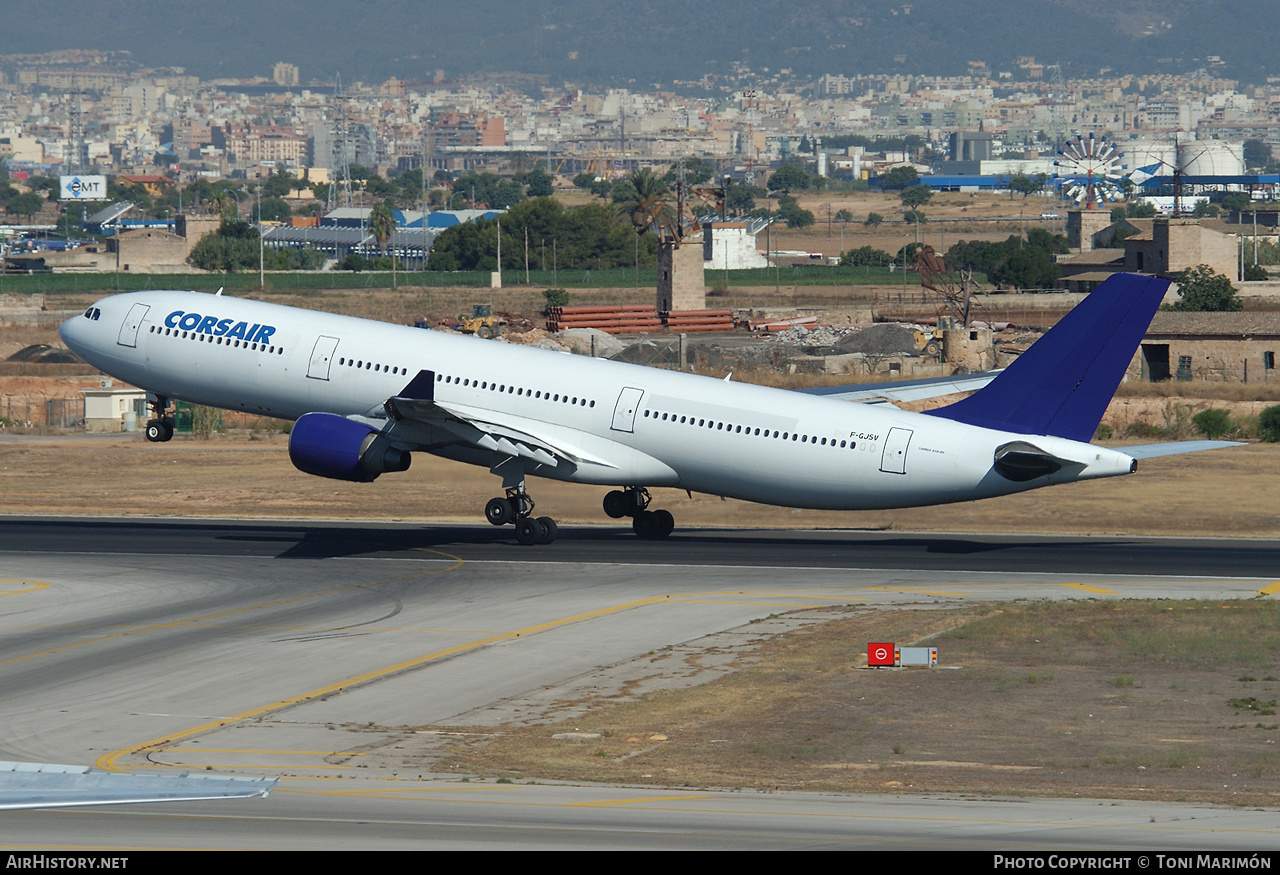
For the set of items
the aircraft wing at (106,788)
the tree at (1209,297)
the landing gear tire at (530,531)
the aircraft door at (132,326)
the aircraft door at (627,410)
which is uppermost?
the aircraft door at (132,326)

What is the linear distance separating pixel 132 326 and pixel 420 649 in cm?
2227

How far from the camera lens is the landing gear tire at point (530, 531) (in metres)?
46.6

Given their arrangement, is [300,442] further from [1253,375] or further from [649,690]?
[1253,375]

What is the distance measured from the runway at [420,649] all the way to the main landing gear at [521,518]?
602 millimetres

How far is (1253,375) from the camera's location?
93.3 meters

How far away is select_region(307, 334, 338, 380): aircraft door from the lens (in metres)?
46.9

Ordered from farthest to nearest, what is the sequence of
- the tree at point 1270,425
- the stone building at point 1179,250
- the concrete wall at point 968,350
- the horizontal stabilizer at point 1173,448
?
the stone building at point 1179,250
the concrete wall at point 968,350
the tree at point 1270,425
the horizontal stabilizer at point 1173,448

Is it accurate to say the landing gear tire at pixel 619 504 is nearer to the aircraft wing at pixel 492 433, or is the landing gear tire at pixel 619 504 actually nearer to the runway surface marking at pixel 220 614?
the aircraft wing at pixel 492 433

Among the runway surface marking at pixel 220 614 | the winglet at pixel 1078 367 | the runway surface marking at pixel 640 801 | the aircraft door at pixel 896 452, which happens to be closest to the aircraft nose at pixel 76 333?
the runway surface marking at pixel 220 614

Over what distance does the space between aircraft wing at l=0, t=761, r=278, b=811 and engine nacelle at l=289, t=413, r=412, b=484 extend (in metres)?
21.9

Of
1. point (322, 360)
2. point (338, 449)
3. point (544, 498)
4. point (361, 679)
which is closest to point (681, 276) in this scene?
point (544, 498)

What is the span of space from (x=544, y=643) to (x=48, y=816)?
15.0 metres

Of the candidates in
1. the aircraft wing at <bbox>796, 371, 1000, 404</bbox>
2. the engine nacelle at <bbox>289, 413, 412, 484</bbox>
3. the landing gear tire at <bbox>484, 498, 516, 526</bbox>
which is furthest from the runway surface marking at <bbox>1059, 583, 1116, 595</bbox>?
the engine nacelle at <bbox>289, 413, 412, 484</bbox>

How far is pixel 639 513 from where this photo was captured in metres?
48.4
